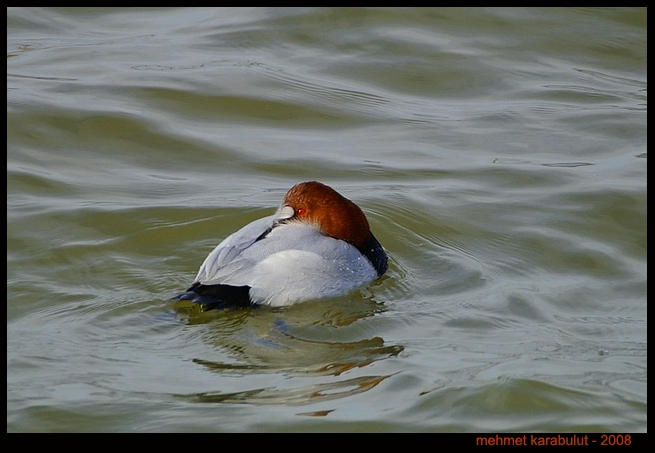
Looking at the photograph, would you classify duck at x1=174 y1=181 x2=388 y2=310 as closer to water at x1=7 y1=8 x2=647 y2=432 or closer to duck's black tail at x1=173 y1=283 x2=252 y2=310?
duck's black tail at x1=173 y1=283 x2=252 y2=310

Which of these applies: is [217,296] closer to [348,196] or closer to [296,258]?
[296,258]

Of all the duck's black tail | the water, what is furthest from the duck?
the water

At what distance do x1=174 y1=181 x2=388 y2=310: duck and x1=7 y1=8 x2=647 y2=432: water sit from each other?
117 mm

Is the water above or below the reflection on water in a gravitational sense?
above

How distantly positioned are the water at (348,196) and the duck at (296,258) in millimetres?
117

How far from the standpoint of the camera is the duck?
6031mm

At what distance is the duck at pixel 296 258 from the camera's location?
6031 millimetres

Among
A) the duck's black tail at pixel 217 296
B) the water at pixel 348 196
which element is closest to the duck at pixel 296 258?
the duck's black tail at pixel 217 296

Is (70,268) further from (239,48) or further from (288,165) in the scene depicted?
(239,48)

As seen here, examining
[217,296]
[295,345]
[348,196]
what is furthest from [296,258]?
[348,196]

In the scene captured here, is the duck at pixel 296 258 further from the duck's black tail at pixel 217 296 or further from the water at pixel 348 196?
the water at pixel 348 196

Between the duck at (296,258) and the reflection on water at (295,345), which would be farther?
the duck at (296,258)

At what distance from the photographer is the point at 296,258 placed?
6219mm
